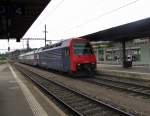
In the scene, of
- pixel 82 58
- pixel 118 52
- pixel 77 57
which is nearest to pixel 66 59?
pixel 77 57

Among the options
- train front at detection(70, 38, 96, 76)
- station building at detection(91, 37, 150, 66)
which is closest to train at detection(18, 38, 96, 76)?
train front at detection(70, 38, 96, 76)

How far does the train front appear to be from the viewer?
26.1 m

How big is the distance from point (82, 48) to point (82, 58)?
3.26 feet

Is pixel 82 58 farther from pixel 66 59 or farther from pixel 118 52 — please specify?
pixel 118 52

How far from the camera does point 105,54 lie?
2061 inches

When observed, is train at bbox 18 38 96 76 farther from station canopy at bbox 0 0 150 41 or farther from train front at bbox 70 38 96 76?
station canopy at bbox 0 0 150 41

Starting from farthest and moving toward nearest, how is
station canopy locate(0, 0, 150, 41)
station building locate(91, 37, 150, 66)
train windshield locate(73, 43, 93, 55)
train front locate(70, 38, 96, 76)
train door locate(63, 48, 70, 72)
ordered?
station building locate(91, 37, 150, 66) → train windshield locate(73, 43, 93, 55) → train door locate(63, 48, 70, 72) → train front locate(70, 38, 96, 76) → station canopy locate(0, 0, 150, 41)

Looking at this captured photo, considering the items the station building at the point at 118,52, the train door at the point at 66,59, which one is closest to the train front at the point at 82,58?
the train door at the point at 66,59

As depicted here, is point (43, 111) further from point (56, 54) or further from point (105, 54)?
point (105, 54)

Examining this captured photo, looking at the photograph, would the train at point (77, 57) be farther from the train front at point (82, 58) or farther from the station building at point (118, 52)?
the station building at point (118, 52)

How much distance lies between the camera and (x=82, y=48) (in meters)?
27.2

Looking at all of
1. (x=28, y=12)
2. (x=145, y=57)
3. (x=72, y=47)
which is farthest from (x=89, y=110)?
(x=145, y=57)

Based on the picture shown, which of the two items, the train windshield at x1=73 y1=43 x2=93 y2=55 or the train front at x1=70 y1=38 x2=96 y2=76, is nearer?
the train front at x1=70 y1=38 x2=96 y2=76

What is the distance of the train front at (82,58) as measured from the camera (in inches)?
1028
